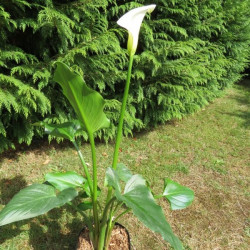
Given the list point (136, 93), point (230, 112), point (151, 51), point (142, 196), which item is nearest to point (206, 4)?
point (151, 51)

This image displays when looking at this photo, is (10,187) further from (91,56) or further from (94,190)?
(91,56)

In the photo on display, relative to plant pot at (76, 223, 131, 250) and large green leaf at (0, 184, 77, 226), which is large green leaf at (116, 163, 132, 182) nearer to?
plant pot at (76, 223, 131, 250)

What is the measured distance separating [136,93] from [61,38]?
133 centimetres

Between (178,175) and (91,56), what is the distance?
1.87m

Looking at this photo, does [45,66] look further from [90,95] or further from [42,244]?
[42,244]

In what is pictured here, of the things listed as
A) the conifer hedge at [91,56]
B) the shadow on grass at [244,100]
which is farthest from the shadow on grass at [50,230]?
the shadow on grass at [244,100]

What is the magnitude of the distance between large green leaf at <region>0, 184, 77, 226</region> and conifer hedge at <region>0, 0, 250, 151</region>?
1298 millimetres

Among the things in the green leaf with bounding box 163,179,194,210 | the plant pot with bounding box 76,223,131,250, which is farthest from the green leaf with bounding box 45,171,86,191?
the green leaf with bounding box 163,179,194,210

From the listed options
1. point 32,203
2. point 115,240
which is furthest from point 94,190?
point 115,240

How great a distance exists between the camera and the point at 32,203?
46.1 inches

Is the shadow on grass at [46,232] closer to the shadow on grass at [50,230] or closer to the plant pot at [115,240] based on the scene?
the shadow on grass at [50,230]

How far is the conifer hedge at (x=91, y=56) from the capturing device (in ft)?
7.73

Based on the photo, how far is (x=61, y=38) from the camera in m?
2.42

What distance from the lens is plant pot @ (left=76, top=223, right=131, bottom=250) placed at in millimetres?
1629
